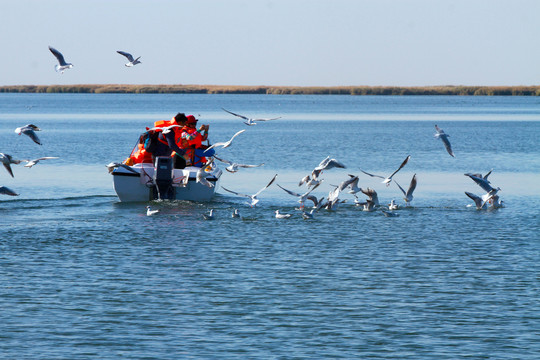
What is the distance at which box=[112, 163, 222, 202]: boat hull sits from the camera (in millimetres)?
25562

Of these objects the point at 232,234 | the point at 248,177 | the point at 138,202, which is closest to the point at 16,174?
the point at 248,177

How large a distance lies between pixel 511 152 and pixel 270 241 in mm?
37611

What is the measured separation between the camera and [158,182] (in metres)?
25.4

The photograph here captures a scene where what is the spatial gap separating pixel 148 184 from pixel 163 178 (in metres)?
0.53

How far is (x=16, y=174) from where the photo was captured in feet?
123

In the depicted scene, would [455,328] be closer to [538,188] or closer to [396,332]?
[396,332]

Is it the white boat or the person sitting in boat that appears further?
the person sitting in boat
